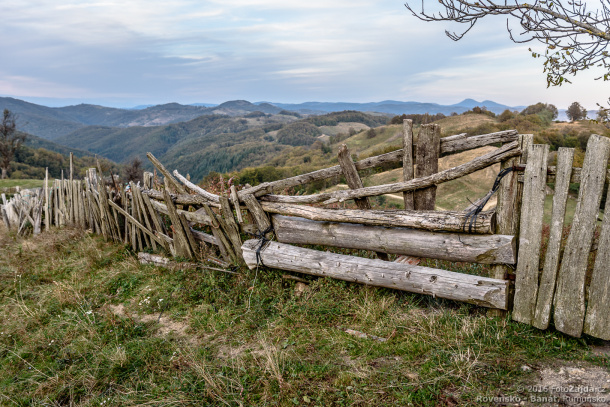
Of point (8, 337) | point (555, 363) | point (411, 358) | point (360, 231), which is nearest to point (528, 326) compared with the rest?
point (555, 363)

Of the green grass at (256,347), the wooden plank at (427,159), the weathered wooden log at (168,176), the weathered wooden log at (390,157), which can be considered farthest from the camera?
the weathered wooden log at (168,176)

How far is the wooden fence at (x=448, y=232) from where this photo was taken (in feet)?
11.3

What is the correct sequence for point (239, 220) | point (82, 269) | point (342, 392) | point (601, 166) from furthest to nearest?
1. point (82, 269)
2. point (239, 220)
3. point (601, 166)
4. point (342, 392)

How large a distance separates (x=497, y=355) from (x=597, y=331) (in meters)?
1.04

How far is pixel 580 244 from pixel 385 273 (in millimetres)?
1959

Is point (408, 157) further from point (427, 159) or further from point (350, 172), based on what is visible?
point (350, 172)

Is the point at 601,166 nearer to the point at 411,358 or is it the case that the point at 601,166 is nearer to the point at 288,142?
the point at 411,358

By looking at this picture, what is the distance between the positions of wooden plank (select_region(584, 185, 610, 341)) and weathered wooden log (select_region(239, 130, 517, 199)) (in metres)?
1.12

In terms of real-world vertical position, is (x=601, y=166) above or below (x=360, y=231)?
above

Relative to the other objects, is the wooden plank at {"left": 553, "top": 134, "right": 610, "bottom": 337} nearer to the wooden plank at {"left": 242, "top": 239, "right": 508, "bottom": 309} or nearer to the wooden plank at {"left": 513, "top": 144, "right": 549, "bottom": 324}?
the wooden plank at {"left": 513, "top": 144, "right": 549, "bottom": 324}

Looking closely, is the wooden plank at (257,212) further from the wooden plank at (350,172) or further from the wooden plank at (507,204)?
the wooden plank at (507,204)

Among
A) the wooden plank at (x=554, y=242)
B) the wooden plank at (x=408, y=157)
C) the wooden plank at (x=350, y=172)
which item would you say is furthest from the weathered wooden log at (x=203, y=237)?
the wooden plank at (x=554, y=242)

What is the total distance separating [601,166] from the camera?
327 cm

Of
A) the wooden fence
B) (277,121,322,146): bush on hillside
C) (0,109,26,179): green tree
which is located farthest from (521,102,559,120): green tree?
(277,121,322,146): bush on hillside
